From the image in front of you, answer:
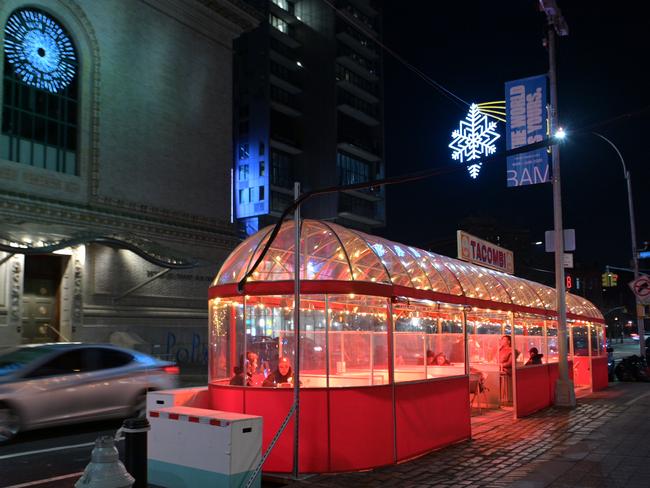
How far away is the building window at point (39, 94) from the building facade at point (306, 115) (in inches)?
967

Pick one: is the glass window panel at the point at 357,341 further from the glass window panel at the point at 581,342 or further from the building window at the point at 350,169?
the building window at the point at 350,169

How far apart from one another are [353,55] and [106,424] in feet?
177

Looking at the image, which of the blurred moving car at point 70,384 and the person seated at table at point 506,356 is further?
the person seated at table at point 506,356

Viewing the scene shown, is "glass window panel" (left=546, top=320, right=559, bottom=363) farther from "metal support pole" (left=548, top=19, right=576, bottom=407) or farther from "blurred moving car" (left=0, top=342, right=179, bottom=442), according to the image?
"blurred moving car" (left=0, top=342, right=179, bottom=442)

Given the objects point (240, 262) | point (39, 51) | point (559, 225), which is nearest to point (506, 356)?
point (559, 225)

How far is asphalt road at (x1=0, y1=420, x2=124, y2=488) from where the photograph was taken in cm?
830

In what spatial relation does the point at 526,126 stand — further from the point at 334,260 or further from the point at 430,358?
the point at 334,260

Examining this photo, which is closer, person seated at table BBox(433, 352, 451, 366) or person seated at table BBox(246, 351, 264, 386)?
person seated at table BBox(246, 351, 264, 386)

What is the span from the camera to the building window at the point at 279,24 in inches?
2297

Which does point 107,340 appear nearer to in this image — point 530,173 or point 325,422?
point 530,173

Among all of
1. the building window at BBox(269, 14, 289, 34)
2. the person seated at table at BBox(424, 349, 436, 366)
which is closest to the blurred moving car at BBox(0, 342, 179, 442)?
the person seated at table at BBox(424, 349, 436, 366)

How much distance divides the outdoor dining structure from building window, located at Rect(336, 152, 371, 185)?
4581 cm

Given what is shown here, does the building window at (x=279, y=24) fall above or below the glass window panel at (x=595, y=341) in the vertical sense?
above

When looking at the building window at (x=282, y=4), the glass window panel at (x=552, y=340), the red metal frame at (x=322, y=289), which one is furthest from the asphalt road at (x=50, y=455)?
the building window at (x=282, y=4)
